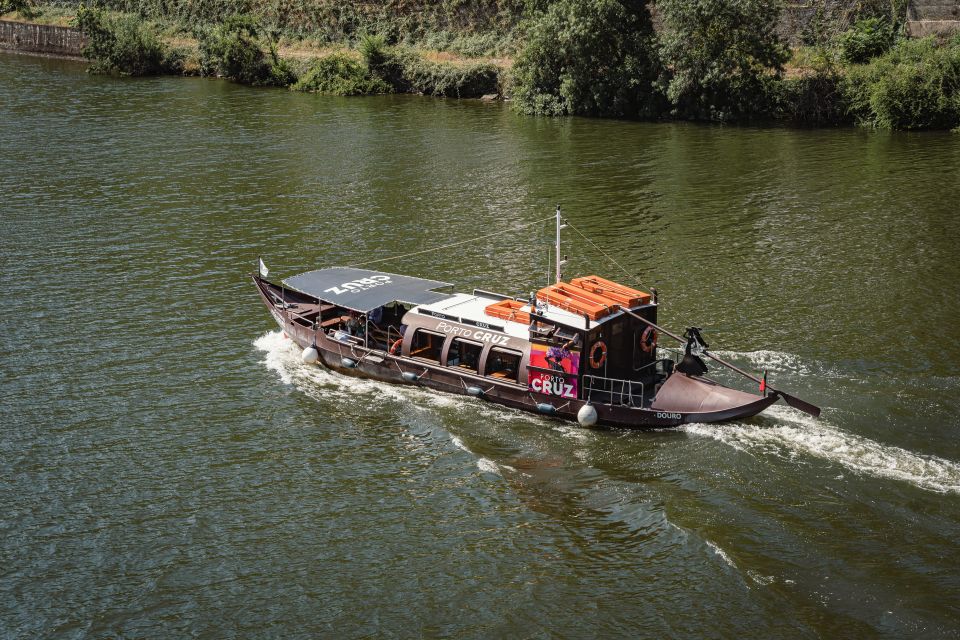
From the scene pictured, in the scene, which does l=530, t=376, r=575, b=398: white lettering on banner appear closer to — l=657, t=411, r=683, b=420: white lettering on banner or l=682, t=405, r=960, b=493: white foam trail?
l=657, t=411, r=683, b=420: white lettering on banner

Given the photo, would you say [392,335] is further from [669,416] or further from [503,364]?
[669,416]

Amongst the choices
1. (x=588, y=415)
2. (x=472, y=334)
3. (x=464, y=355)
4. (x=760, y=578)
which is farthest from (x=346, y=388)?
(x=760, y=578)

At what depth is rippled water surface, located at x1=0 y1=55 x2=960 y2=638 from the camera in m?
24.6

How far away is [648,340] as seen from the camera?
3388cm

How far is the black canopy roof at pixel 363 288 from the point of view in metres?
36.7

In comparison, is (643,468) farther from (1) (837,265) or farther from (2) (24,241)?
(2) (24,241)

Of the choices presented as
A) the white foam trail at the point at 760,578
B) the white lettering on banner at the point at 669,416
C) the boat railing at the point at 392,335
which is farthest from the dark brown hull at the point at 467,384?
the white foam trail at the point at 760,578

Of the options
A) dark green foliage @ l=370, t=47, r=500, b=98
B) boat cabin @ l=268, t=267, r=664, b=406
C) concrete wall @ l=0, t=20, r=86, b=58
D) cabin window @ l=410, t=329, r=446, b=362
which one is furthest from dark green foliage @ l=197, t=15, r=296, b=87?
cabin window @ l=410, t=329, r=446, b=362

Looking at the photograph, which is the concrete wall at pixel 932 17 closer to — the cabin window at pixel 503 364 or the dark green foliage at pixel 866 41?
the dark green foliage at pixel 866 41

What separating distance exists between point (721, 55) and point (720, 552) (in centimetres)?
5763

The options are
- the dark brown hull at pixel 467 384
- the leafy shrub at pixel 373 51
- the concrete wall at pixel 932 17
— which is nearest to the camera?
the dark brown hull at pixel 467 384

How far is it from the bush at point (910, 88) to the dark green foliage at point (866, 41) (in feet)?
7.60


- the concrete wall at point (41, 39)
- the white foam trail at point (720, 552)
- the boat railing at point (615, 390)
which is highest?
the concrete wall at point (41, 39)

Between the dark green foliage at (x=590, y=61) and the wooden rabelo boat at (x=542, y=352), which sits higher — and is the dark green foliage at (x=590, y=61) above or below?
above
